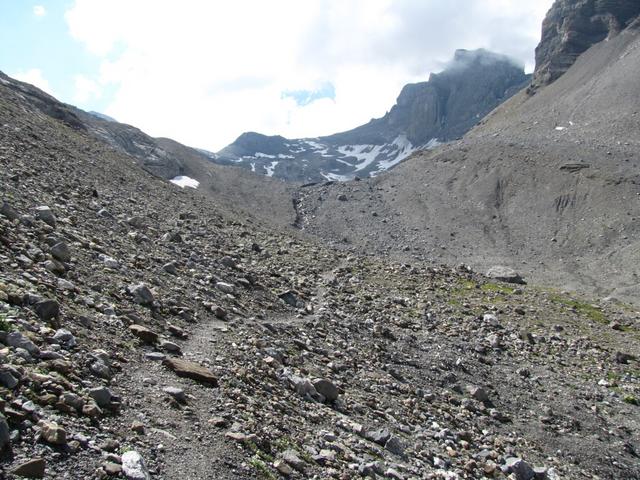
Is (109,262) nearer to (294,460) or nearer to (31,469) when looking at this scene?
(294,460)

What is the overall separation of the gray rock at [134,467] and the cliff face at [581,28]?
167m

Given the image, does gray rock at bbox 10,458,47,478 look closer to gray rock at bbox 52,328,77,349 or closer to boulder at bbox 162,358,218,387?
gray rock at bbox 52,328,77,349

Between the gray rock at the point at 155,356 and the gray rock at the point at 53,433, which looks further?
the gray rock at the point at 155,356

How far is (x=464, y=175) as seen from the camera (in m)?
95.5

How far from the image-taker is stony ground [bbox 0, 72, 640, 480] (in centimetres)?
878

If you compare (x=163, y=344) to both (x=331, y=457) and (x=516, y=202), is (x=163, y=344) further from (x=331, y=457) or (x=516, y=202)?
(x=516, y=202)

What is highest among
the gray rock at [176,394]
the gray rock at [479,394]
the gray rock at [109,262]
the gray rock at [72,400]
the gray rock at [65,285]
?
the gray rock at [109,262]

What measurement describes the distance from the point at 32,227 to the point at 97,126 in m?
86.7

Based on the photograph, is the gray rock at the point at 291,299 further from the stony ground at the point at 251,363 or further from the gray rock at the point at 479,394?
the gray rock at the point at 479,394

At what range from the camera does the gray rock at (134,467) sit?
24.4 feet

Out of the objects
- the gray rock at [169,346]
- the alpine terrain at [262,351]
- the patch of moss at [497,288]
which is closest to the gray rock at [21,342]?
the alpine terrain at [262,351]

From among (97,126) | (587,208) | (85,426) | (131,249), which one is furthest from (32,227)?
(97,126)

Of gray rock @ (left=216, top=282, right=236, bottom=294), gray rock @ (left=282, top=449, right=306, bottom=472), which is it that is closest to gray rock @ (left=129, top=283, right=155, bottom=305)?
gray rock @ (left=216, top=282, right=236, bottom=294)

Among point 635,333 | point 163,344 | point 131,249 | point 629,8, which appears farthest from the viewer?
point 629,8
